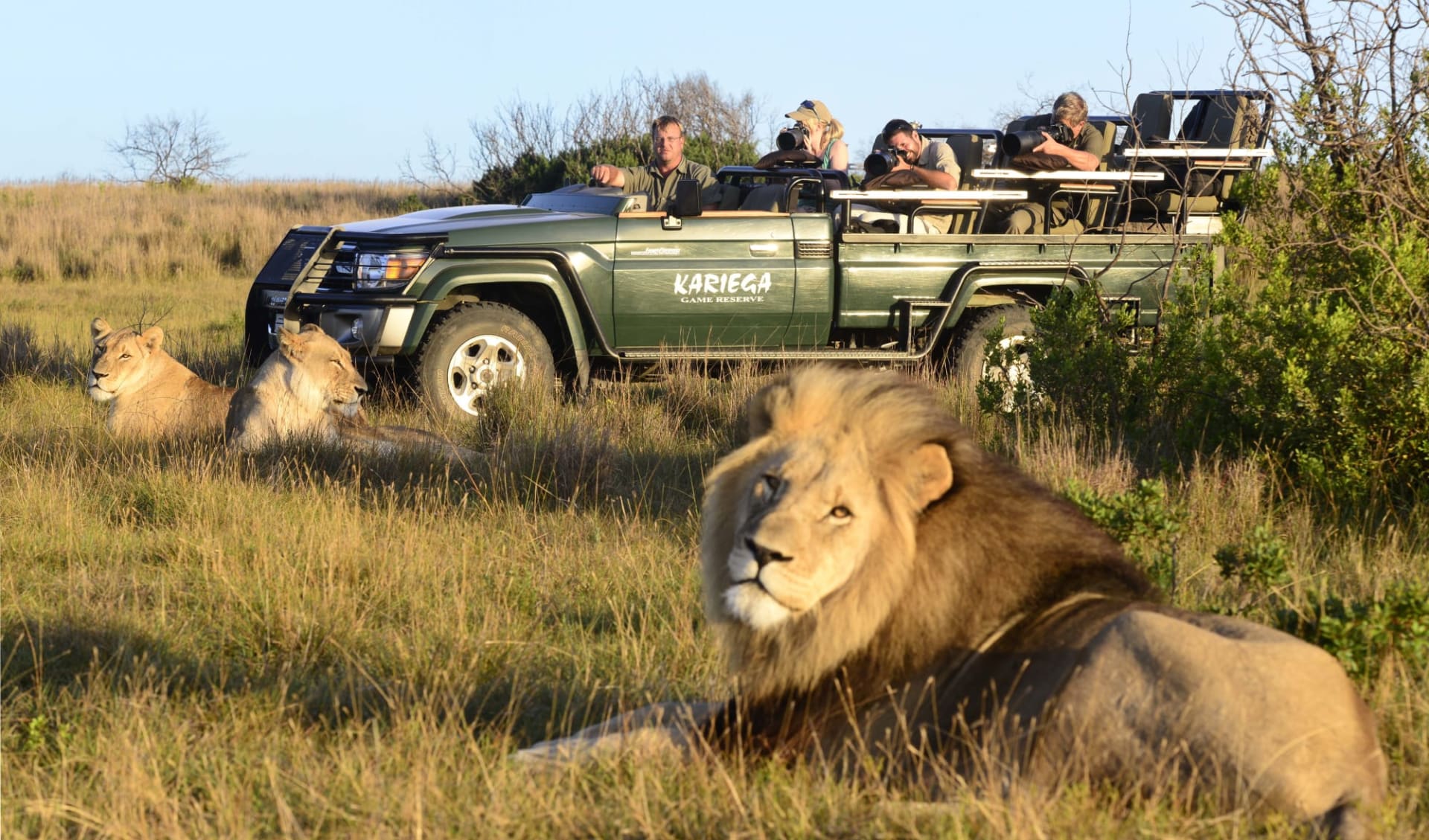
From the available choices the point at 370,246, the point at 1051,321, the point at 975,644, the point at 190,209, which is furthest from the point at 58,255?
the point at 975,644

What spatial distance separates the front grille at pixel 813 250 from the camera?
336 inches

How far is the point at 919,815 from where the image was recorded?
8.89ft

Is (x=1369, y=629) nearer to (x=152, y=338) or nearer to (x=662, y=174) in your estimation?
(x=152, y=338)

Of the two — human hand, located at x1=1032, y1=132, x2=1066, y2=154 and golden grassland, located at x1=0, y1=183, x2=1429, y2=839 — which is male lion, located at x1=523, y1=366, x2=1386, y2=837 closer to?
golden grassland, located at x1=0, y1=183, x2=1429, y2=839

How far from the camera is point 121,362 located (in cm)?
789

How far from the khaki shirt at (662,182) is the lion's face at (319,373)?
2.96 meters

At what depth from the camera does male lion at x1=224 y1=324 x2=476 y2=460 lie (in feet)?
23.3

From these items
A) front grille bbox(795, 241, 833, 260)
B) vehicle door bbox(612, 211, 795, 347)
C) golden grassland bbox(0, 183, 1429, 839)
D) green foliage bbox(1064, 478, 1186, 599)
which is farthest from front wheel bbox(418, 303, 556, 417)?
green foliage bbox(1064, 478, 1186, 599)

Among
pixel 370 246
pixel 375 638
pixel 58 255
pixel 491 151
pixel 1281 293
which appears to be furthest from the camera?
pixel 491 151

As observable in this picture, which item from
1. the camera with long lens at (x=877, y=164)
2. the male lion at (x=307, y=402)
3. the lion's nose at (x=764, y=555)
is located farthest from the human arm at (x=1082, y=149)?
the lion's nose at (x=764, y=555)

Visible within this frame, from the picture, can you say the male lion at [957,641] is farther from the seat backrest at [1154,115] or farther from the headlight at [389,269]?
the seat backrest at [1154,115]

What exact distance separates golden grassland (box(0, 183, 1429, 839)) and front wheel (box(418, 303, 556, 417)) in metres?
0.24

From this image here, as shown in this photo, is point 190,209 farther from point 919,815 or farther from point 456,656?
point 919,815

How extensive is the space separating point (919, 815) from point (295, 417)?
17.1ft
